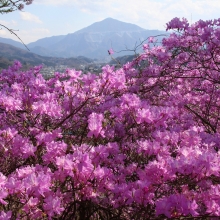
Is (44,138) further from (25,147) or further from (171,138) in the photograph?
(171,138)

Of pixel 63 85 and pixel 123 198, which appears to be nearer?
pixel 123 198

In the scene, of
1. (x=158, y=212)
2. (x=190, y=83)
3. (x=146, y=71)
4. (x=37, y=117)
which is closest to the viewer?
(x=158, y=212)

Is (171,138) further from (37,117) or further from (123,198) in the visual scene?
(37,117)

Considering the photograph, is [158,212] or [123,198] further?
[123,198]

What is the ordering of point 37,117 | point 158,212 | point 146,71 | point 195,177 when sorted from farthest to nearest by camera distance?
point 146,71
point 37,117
point 195,177
point 158,212

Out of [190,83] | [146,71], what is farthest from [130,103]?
[190,83]

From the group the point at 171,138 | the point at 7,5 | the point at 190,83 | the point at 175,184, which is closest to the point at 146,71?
the point at 190,83

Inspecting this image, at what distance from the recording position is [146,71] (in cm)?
498

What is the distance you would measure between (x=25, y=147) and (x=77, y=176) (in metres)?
0.75

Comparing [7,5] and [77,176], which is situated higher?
[7,5]

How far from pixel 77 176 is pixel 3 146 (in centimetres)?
102

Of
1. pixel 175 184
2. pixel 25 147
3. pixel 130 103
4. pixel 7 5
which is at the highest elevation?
pixel 7 5

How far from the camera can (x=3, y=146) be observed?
2.60 metres

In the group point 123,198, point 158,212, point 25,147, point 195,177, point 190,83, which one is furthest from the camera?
point 190,83
